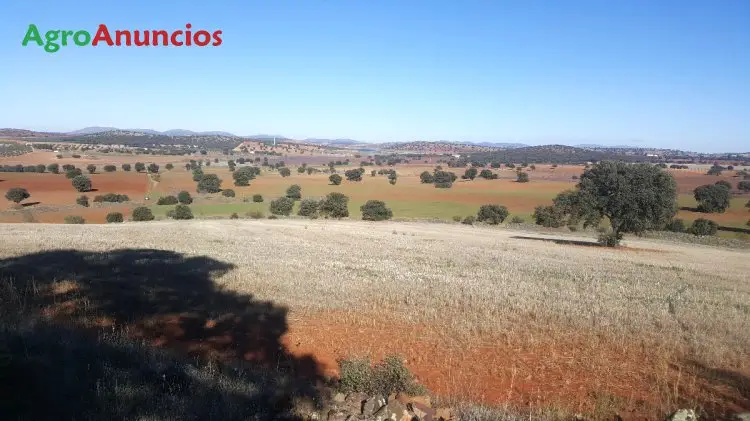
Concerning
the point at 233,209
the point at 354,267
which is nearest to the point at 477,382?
the point at 354,267

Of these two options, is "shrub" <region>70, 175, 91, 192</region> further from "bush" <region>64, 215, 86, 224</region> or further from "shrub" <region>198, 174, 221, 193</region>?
"bush" <region>64, 215, 86, 224</region>

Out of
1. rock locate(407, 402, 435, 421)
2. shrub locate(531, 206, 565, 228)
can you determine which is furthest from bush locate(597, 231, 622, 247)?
rock locate(407, 402, 435, 421)

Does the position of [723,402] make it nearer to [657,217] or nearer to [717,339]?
[717,339]

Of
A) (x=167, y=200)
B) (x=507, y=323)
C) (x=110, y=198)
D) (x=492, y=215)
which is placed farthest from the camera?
(x=167, y=200)

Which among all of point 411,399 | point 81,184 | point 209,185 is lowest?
point 209,185

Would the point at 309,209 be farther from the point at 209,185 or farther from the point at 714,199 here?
the point at 714,199

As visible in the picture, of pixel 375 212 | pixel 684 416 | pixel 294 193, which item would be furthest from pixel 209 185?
pixel 684 416
